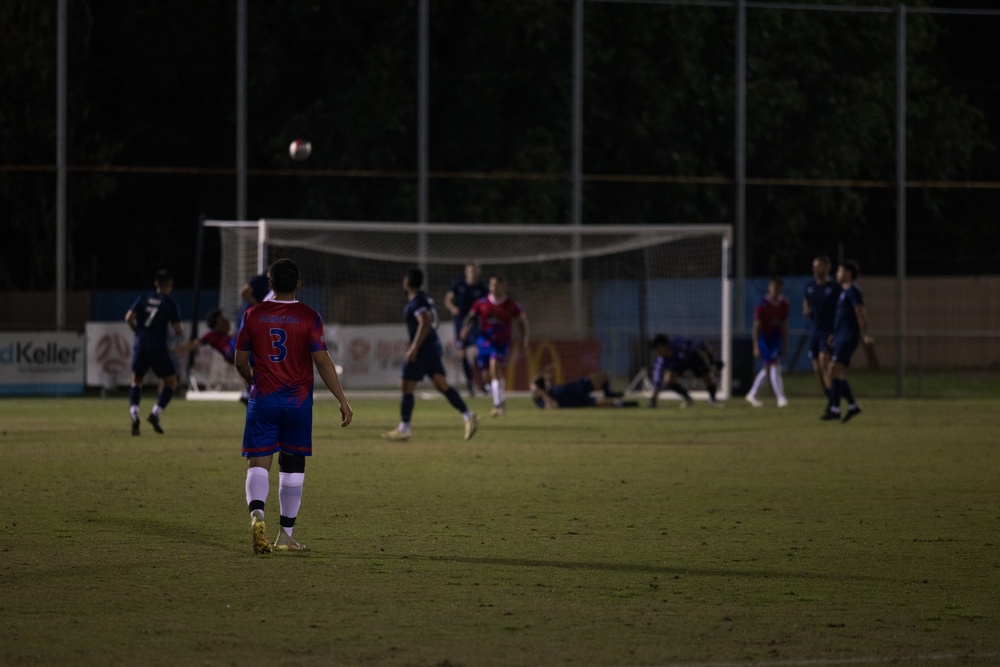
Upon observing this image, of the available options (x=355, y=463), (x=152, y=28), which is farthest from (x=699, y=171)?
(x=355, y=463)

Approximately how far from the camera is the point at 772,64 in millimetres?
37719

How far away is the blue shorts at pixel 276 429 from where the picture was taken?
31.1ft

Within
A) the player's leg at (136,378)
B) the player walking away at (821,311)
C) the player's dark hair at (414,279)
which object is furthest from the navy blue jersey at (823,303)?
the player's leg at (136,378)

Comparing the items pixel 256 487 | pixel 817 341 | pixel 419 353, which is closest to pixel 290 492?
pixel 256 487

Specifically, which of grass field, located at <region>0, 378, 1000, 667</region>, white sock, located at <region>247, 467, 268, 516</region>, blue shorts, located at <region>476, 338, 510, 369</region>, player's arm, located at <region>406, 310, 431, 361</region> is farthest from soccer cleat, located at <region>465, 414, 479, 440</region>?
white sock, located at <region>247, 467, 268, 516</region>

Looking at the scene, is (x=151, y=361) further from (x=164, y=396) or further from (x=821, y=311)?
(x=821, y=311)

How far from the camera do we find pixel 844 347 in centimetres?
2052

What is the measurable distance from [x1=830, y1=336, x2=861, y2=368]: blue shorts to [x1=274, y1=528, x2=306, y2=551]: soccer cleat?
1233 cm

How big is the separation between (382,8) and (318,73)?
97.6 inches

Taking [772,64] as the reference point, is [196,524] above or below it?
below

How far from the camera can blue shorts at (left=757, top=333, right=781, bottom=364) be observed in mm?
25109

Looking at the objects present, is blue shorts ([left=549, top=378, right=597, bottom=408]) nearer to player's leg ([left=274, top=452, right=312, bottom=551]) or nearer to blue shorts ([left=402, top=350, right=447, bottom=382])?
blue shorts ([left=402, top=350, right=447, bottom=382])

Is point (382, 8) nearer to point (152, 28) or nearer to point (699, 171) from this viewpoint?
point (152, 28)

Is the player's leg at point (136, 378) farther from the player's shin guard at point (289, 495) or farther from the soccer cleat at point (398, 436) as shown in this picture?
the player's shin guard at point (289, 495)
